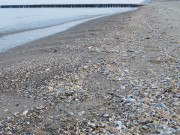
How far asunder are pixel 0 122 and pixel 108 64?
3.31 m

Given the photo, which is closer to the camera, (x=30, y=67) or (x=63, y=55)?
(x=30, y=67)

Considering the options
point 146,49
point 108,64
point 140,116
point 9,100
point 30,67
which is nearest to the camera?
point 140,116

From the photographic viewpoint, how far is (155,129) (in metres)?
3.25

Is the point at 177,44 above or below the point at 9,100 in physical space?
above

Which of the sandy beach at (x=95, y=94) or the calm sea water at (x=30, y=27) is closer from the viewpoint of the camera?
the sandy beach at (x=95, y=94)

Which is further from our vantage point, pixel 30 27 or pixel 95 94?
pixel 30 27

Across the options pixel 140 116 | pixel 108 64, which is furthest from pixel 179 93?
pixel 108 64

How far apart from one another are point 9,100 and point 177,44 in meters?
6.07

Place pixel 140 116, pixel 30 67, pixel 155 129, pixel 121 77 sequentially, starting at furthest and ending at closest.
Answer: pixel 30 67, pixel 121 77, pixel 140 116, pixel 155 129

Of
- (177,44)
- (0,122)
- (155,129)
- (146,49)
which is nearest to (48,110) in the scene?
(0,122)

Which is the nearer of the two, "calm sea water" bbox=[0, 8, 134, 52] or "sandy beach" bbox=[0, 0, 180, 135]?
"sandy beach" bbox=[0, 0, 180, 135]

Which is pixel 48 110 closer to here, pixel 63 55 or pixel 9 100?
pixel 9 100

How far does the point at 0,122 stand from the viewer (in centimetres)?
377

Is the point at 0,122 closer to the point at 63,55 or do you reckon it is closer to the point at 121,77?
the point at 121,77
